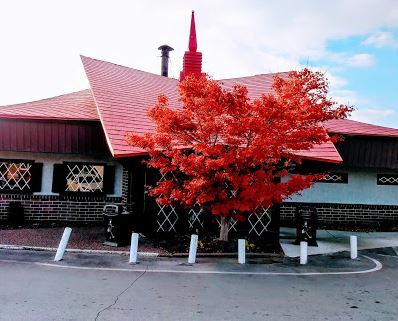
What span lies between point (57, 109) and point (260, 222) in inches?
354

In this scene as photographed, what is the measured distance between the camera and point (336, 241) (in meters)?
13.0

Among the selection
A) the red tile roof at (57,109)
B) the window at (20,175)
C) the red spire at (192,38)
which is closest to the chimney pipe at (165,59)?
the red spire at (192,38)

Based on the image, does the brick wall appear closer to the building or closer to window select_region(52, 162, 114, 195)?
the building

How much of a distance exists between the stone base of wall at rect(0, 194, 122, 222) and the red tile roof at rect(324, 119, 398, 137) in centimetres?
931

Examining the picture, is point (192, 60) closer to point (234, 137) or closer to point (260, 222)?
point (260, 222)

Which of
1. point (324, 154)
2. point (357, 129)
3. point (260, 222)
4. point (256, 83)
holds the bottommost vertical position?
point (260, 222)

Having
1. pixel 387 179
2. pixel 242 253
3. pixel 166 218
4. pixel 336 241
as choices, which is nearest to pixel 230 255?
pixel 242 253

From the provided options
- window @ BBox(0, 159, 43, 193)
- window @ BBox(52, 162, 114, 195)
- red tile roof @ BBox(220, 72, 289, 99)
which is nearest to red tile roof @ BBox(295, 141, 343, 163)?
red tile roof @ BBox(220, 72, 289, 99)

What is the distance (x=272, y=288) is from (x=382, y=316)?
6.63 feet

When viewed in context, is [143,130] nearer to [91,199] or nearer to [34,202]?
[91,199]

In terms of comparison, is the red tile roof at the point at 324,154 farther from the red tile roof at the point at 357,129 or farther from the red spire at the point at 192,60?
the red spire at the point at 192,60

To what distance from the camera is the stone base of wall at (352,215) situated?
53.1ft

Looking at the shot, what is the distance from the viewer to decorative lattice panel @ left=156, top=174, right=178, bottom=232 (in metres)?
12.5

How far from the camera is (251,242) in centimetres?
1189
